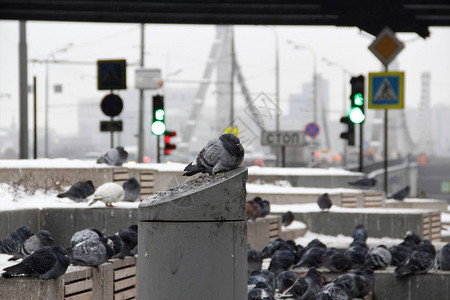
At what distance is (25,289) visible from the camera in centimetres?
683

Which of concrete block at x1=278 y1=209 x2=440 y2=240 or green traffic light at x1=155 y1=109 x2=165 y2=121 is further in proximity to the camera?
green traffic light at x1=155 y1=109 x2=165 y2=121

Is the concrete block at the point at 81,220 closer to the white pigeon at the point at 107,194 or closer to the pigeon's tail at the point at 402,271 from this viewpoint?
the white pigeon at the point at 107,194

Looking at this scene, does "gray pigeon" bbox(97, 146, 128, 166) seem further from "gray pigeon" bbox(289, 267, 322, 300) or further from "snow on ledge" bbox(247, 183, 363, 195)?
"gray pigeon" bbox(289, 267, 322, 300)

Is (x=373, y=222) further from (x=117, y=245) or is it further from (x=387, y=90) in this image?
(x=117, y=245)

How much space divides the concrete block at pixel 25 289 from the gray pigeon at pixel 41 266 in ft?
0.15

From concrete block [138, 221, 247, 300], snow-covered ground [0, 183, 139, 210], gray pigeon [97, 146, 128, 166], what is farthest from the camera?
gray pigeon [97, 146, 128, 166]

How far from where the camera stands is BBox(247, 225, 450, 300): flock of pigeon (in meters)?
8.52

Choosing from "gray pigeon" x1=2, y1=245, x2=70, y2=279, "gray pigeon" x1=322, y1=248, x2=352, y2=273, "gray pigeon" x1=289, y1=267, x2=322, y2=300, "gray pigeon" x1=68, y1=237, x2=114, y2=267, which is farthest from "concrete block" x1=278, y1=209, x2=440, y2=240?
"gray pigeon" x1=2, y1=245, x2=70, y2=279

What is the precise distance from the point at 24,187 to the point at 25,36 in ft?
47.8

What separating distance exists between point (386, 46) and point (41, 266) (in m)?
13.1

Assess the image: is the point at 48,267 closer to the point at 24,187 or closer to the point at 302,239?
the point at 24,187

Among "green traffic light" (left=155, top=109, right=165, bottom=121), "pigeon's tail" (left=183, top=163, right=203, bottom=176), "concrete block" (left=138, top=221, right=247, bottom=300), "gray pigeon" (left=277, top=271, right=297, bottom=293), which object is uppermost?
"green traffic light" (left=155, top=109, right=165, bottom=121)

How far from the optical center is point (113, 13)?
20.8 m

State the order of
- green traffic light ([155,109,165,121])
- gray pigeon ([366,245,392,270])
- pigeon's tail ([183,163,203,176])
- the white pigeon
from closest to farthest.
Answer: pigeon's tail ([183,163,203,176])
gray pigeon ([366,245,392,270])
the white pigeon
green traffic light ([155,109,165,121])
